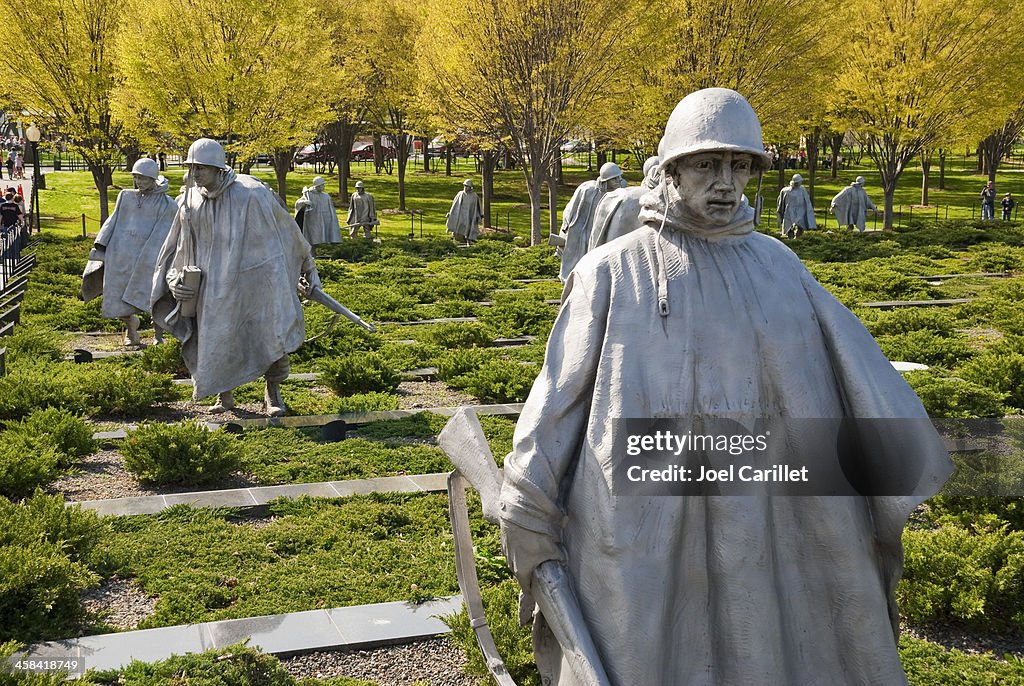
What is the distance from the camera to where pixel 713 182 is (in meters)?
3.29

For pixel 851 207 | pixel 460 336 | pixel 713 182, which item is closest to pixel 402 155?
pixel 851 207

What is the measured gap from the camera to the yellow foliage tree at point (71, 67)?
30.1m

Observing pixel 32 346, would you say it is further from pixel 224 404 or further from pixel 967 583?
pixel 967 583

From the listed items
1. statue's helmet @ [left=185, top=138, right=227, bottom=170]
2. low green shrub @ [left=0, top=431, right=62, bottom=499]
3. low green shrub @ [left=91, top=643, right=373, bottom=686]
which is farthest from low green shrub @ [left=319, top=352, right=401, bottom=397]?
low green shrub @ [left=91, top=643, right=373, bottom=686]

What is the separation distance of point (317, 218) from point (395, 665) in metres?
24.5

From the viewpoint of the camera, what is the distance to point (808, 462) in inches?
126

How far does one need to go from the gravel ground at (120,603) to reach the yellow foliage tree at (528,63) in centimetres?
2514

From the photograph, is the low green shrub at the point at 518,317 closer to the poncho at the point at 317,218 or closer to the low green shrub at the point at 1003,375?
the low green shrub at the point at 1003,375

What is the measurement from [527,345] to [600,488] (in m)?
12.3

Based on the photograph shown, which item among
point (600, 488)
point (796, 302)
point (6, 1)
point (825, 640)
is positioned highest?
point (6, 1)

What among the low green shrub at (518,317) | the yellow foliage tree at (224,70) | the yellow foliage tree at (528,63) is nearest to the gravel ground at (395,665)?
the low green shrub at (518,317)

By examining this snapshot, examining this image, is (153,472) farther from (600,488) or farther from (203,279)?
(600,488)

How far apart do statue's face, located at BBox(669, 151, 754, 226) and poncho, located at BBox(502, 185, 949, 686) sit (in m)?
0.16

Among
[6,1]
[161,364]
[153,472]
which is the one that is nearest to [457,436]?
[153,472]
